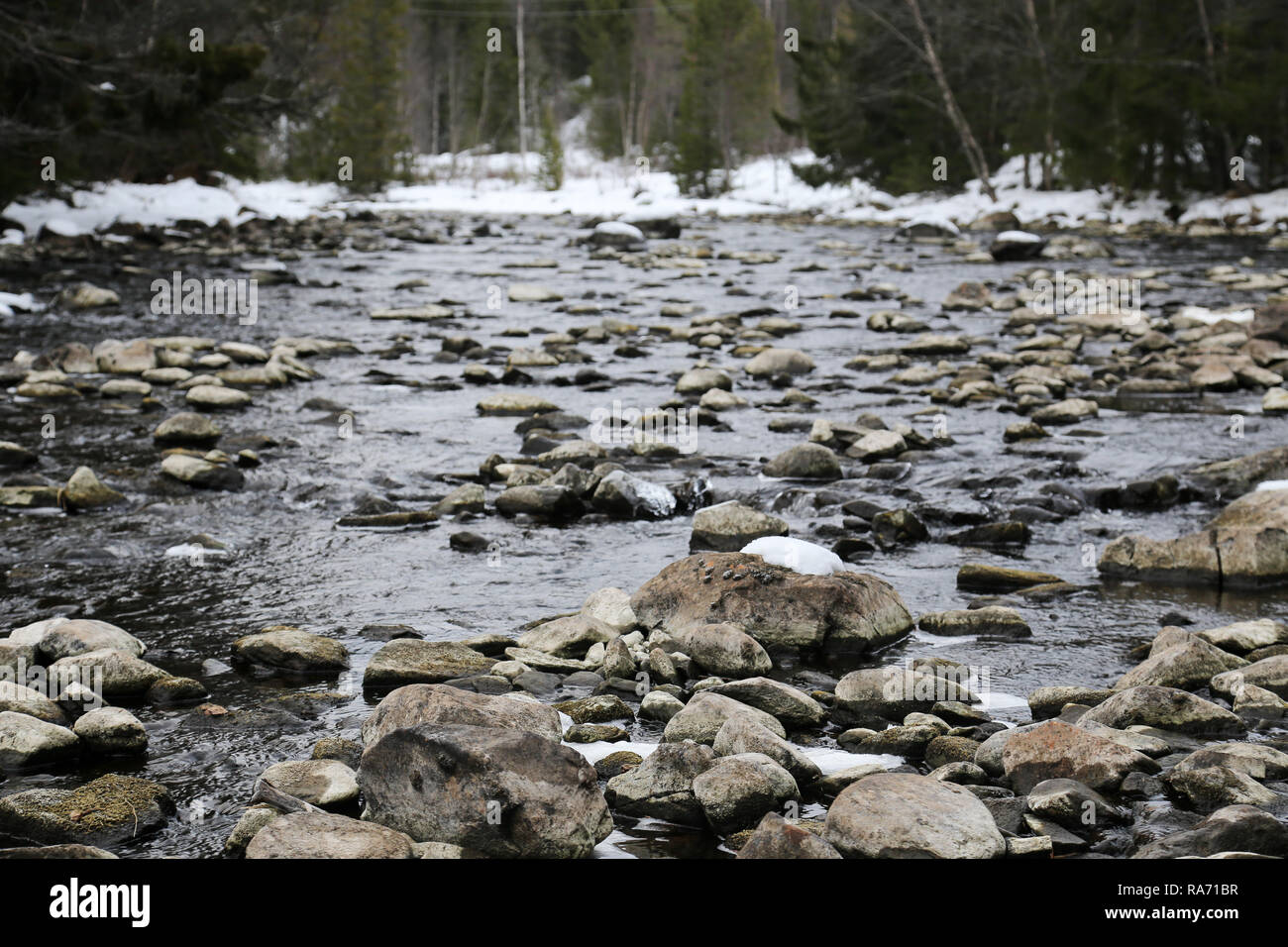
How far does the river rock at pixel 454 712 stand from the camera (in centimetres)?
307

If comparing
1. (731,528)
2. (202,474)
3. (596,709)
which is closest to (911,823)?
(596,709)

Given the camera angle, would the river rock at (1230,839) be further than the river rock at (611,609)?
No

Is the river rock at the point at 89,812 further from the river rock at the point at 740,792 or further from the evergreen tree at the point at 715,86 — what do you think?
the evergreen tree at the point at 715,86

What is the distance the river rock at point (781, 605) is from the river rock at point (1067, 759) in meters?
1.16

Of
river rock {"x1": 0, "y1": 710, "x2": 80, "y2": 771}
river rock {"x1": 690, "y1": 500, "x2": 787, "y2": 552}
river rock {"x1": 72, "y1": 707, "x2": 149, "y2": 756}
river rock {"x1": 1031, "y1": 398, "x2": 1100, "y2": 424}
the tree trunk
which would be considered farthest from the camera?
the tree trunk

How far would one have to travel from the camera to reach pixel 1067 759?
3.09 metres

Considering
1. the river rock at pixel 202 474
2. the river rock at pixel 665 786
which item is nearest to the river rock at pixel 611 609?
the river rock at pixel 665 786

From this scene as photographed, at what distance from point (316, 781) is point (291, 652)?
3.57ft

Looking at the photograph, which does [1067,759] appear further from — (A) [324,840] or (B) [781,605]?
(A) [324,840]

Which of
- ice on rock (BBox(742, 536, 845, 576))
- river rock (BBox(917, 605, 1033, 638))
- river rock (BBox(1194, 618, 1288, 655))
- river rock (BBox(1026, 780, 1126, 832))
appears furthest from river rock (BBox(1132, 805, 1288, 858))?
ice on rock (BBox(742, 536, 845, 576))

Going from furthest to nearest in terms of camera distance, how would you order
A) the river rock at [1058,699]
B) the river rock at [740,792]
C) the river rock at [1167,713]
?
the river rock at [1058,699]
the river rock at [1167,713]
the river rock at [740,792]

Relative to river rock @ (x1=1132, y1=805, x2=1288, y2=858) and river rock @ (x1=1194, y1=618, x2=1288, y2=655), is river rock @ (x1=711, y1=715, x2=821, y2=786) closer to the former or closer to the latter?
river rock @ (x1=1132, y1=805, x2=1288, y2=858)

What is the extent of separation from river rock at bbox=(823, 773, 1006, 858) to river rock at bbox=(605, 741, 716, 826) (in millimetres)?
358

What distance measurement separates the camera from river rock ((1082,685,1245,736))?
3.46m
